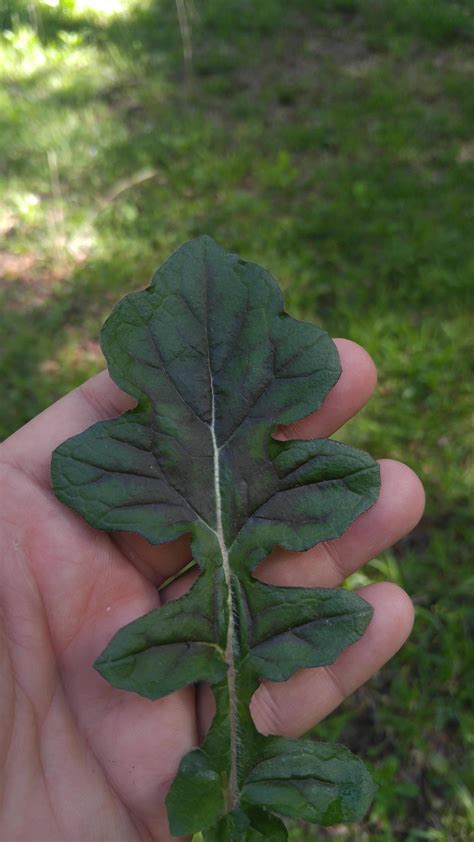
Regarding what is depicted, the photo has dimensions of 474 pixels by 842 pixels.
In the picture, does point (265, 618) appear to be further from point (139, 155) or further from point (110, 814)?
point (139, 155)

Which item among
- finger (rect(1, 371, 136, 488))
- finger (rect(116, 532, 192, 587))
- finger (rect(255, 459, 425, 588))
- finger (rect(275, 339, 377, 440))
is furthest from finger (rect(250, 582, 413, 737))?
finger (rect(1, 371, 136, 488))

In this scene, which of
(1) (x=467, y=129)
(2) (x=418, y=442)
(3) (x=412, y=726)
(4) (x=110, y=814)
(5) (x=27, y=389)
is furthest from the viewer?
(1) (x=467, y=129)

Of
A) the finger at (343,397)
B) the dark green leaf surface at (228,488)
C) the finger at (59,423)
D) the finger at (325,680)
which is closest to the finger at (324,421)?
the finger at (343,397)

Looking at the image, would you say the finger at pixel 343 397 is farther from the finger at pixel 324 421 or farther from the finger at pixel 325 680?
the finger at pixel 325 680

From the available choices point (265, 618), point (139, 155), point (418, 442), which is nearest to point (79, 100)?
point (139, 155)

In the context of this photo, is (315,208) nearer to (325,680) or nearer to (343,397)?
(343,397)

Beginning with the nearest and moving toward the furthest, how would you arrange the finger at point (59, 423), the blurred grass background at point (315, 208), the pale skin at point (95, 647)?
the pale skin at point (95, 647) → the finger at point (59, 423) → the blurred grass background at point (315, 208)
